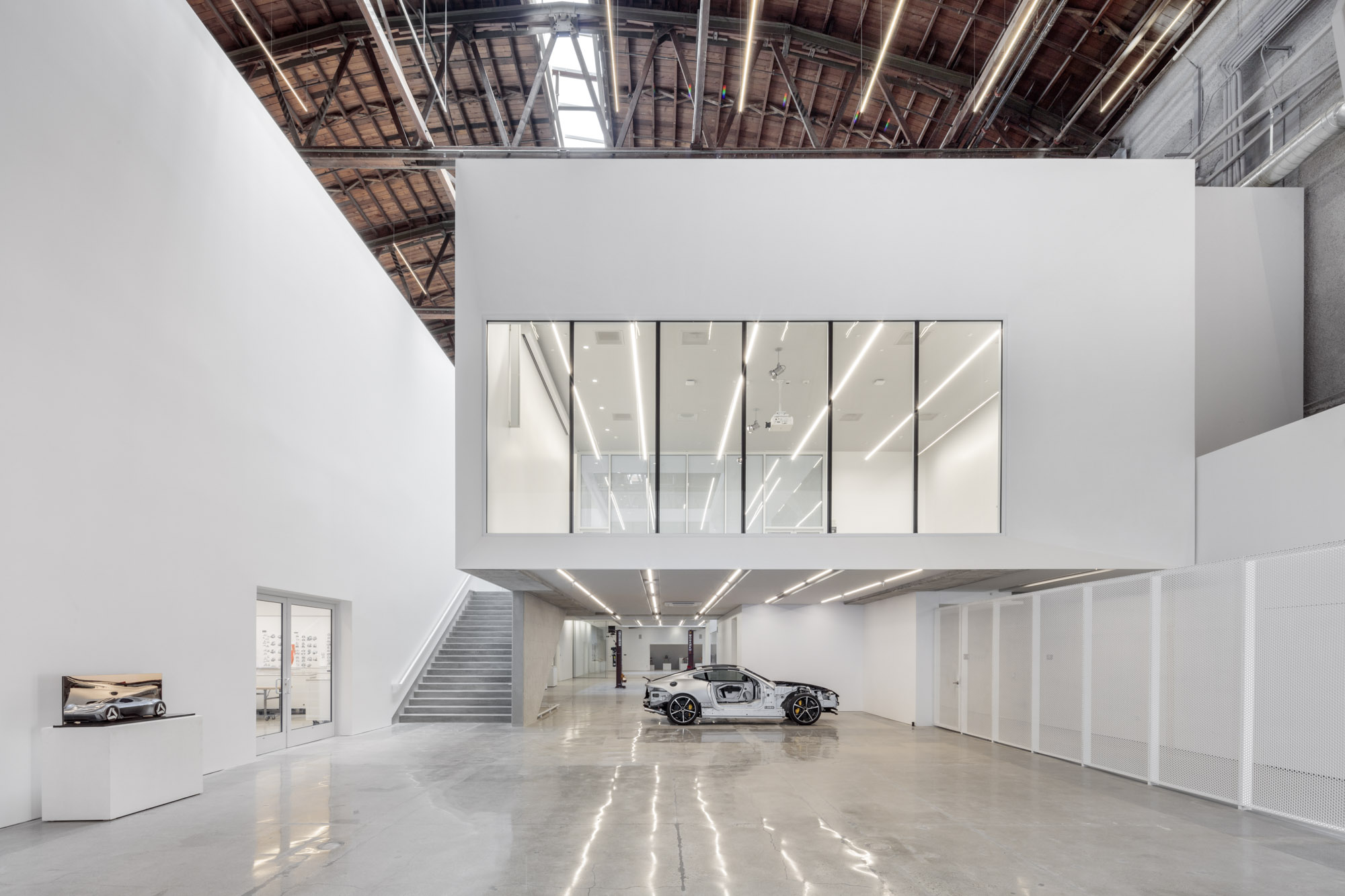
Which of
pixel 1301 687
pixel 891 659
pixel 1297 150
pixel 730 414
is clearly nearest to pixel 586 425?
pixel 730 414

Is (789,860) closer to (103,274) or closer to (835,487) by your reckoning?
(835,487)

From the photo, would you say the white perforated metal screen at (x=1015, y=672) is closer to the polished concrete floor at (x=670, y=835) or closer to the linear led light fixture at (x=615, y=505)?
the polished concrete floor at (x=670, y=835)

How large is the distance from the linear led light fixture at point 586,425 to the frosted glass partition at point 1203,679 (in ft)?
21.2

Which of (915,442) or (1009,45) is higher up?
(1009,45)

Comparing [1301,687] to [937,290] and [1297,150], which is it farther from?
[1297,150]

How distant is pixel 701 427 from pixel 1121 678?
6.14m

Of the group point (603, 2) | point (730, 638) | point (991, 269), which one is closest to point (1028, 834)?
point (991, 269)

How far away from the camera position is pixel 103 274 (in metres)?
8.38

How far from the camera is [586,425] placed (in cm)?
1281

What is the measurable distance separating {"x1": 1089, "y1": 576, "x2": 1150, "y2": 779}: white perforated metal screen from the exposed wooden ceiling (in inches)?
313

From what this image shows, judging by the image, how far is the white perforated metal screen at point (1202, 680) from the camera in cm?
859

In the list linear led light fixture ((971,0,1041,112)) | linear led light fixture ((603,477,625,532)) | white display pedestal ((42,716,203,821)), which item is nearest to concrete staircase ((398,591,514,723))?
linear led light fixture ((603,477,625,532))

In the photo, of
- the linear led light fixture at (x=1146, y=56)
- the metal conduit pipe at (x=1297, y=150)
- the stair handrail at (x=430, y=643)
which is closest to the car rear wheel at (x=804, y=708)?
the stair handrail at (x=430, y=643)

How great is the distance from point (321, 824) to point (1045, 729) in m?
9.40
